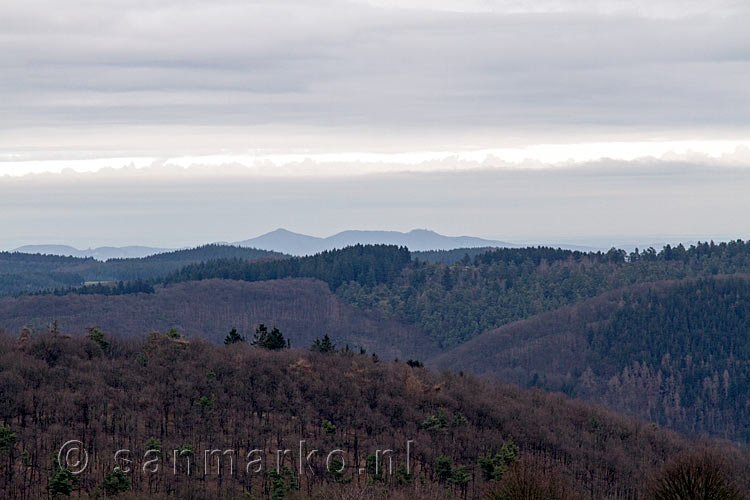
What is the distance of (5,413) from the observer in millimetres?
84562

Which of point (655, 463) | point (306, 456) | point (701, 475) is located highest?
point (701, 475)

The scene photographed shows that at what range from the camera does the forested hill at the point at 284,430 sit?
76.2m

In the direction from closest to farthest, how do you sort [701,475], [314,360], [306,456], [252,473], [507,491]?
1. [507,491]
2. [701,475]
3. [252,473]
4. [306,456]
5. [314,360]

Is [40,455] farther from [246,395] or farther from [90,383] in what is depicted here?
[246,395]

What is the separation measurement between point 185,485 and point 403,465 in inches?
902

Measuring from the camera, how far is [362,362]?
122 metres

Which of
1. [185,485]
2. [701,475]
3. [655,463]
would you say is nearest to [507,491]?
[701,475]

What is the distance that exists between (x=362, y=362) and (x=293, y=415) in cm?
2159

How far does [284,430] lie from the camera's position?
95.4m

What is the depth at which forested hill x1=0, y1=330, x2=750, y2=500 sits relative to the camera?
7619 cm

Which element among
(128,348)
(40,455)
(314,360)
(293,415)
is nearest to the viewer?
(40,455)

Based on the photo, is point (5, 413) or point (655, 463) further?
point (655, 463)

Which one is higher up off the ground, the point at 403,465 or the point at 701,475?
the point at 701,475

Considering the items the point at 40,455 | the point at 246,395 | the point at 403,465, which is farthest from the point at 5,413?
the point at 403,465
